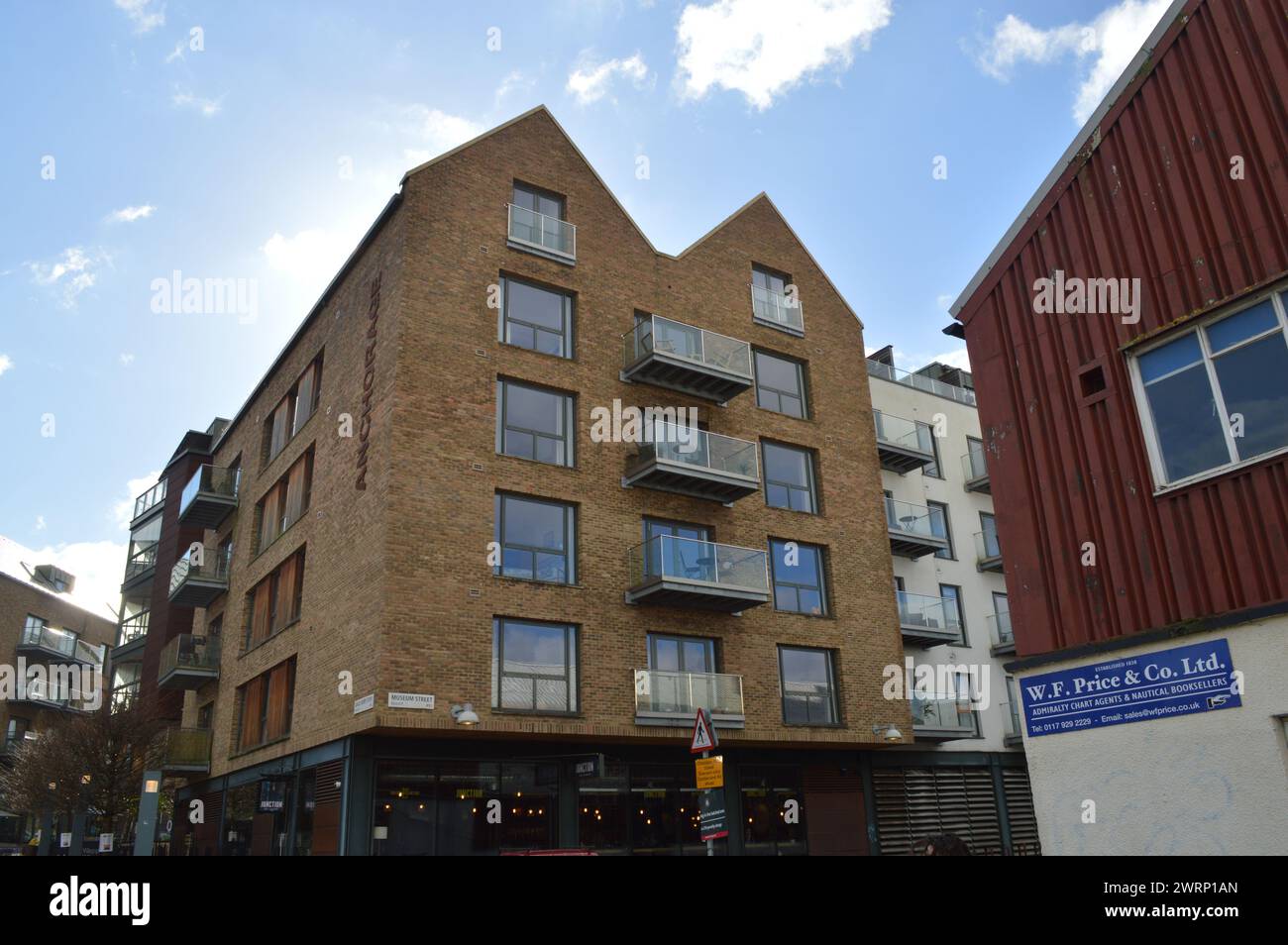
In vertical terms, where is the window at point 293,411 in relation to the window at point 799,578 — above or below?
above

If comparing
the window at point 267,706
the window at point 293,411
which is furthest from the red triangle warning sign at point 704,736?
the window at point 293,411

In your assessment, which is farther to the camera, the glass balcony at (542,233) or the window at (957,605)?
the window at (957,605)

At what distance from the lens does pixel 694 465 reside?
74.8 ft

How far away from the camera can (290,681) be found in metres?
23.7

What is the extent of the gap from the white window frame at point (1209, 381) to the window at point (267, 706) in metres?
19.5

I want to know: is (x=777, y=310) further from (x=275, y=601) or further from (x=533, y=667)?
(x=275, y=601)

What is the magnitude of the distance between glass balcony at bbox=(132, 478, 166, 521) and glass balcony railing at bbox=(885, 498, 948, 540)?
26.4 meters

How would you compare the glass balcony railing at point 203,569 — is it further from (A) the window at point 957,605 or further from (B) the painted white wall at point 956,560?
(A) the window at point 957,605

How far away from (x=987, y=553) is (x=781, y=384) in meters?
10.2

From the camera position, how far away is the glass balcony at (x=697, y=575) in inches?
842

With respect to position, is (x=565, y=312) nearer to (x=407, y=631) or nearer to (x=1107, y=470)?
(x=407, y=631)

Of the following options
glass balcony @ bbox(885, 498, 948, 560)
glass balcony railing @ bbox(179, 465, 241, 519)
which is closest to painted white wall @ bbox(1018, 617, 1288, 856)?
glass balcony @ bbox(885, 498, 948, 560)

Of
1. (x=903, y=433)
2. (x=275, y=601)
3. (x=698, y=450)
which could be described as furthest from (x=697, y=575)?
(x=903, y=433)

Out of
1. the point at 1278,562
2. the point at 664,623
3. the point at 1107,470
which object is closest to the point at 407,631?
the point at 664,623
